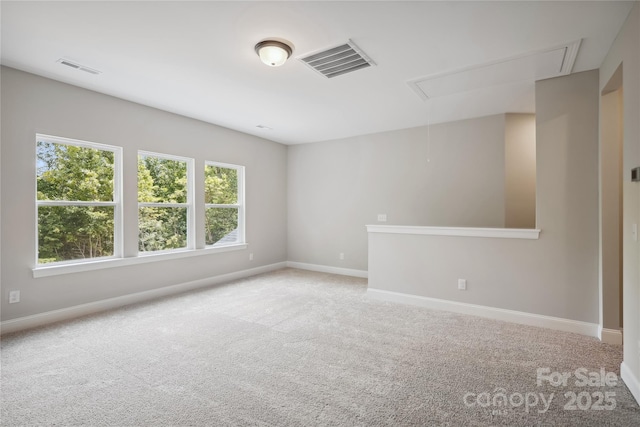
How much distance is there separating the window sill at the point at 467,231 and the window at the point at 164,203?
293 centimetres

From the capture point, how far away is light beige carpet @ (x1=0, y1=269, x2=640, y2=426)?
1879 millimetres

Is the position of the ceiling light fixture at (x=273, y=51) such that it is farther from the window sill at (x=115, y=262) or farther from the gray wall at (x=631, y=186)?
the window sill at (x=115, y=262)

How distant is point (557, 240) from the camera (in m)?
3.23

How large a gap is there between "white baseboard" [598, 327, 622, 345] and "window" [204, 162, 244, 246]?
16.8ft

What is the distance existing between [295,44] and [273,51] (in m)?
Answer: 0.20

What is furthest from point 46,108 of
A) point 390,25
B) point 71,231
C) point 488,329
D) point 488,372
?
point 488,329

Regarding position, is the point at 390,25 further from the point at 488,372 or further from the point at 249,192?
the point at 249,192

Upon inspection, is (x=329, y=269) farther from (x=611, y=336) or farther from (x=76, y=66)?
(x=76, y=66)

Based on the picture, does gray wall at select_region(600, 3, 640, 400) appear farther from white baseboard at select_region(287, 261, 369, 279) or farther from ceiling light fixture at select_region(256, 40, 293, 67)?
white baseboard at select_region(287, 261, 369, 279)

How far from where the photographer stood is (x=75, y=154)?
3.65m

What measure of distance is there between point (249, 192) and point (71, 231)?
9.24 feet

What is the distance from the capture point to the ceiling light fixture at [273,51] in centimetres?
256

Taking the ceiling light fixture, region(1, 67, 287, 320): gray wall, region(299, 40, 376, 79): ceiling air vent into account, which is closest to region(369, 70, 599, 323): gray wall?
region(299, 40, 376, 79): ceiling air vent

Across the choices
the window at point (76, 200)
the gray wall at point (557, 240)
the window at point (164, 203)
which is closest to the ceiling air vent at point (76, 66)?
the window at point (76, 200)
